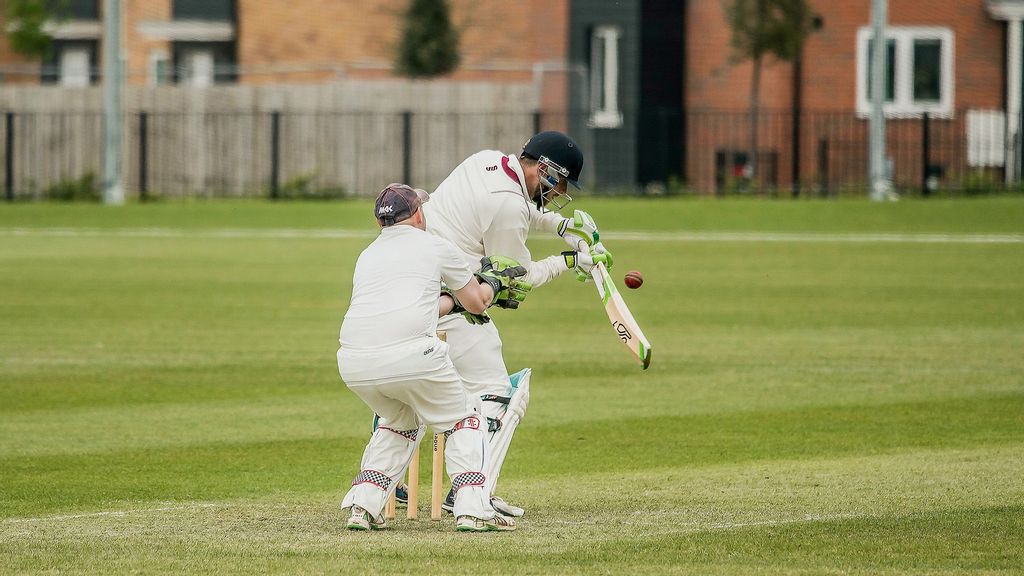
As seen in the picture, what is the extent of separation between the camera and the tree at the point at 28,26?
44.6m

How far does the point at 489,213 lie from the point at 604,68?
33.0 metres

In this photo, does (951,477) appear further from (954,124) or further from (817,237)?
(954,124)

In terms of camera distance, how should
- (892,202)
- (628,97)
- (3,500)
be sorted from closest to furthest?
1. (3,500)
2. (892,202)
3. (628,97)

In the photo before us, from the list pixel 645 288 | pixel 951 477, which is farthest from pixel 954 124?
pixel 951 477

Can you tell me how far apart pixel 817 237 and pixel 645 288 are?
744cm

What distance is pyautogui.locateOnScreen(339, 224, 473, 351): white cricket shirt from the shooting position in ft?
26.2

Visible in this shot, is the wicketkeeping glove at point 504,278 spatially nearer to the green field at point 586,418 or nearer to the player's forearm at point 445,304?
the player's forearm at point 445,304

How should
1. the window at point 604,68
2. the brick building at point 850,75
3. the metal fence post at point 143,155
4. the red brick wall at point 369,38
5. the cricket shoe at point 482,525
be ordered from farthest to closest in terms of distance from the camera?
the red brick wall at point 369,38
the window at point 604,68
the brick building at point 850,75
the metal fence post at point 143,155
the cricket shoe at point 482,525

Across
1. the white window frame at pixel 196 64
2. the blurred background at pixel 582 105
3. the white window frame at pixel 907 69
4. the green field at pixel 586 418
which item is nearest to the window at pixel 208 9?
the white window frame at pixel 196 64

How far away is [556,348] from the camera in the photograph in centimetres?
1689

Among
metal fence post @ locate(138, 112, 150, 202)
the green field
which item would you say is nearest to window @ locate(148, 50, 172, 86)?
metal fence post @ locate(138, 112, 150, 202)

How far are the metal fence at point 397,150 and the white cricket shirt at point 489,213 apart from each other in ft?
86.9

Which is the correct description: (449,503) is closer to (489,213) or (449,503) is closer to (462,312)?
(462,312)

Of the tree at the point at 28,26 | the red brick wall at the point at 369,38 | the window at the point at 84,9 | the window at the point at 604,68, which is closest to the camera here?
the window at the point at 604,68
